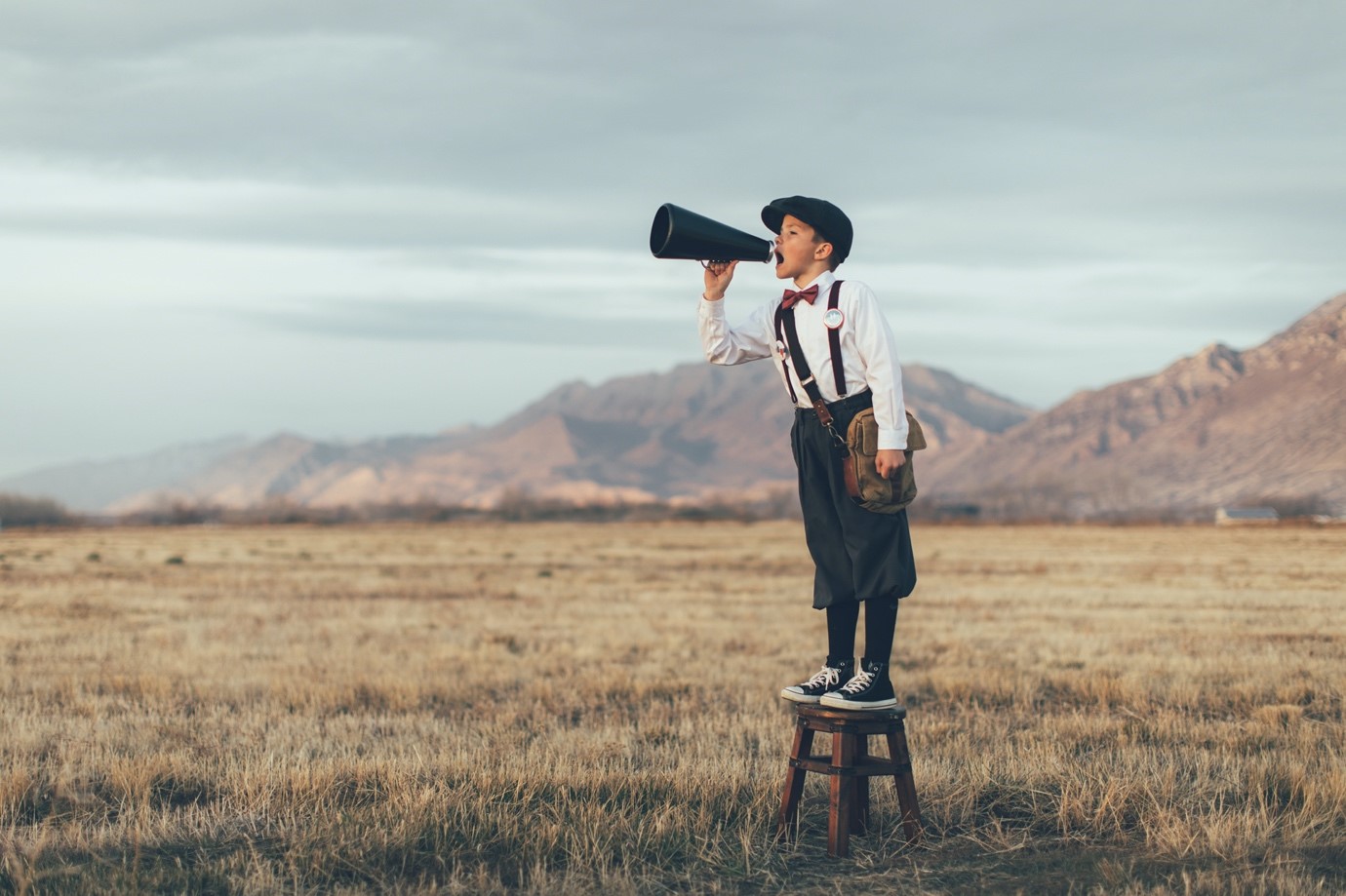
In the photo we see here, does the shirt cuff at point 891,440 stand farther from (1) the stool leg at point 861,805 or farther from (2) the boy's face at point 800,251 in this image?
(1) the stool leg at point 861,805

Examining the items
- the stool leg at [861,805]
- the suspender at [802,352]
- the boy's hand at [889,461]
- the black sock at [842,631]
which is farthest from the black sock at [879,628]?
the suspender at [802,352]

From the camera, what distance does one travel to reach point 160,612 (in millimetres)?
19891

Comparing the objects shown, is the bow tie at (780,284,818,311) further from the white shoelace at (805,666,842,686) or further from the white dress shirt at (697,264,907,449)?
the white shoelace at (805,666,842,686)

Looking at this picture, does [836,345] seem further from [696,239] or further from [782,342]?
[696,239]

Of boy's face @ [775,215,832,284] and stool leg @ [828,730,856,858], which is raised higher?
boy's face @ [775,215,832,284]

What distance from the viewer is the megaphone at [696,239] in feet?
17.7

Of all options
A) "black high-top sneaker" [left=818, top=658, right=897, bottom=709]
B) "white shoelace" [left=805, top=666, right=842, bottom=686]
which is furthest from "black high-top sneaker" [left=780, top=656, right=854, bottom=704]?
"black high-top sneaker" [left=818, top=658, right=897, bottom=709]

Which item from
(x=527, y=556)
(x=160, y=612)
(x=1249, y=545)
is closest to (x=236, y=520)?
(x=527, y=556)

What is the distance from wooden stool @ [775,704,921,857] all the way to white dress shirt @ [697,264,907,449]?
1.27m

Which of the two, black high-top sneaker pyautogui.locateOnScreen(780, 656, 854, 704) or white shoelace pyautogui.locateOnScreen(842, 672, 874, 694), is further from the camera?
black high-top sneaker pyautogui.locateOnScreen(780, 656, 854, 704)

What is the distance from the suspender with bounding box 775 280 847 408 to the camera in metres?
5.50

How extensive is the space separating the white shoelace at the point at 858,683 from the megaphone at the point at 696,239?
6.62 feet

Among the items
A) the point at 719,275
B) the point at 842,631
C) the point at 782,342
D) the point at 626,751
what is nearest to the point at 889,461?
the point at 782,342

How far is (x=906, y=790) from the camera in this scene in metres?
5.67
